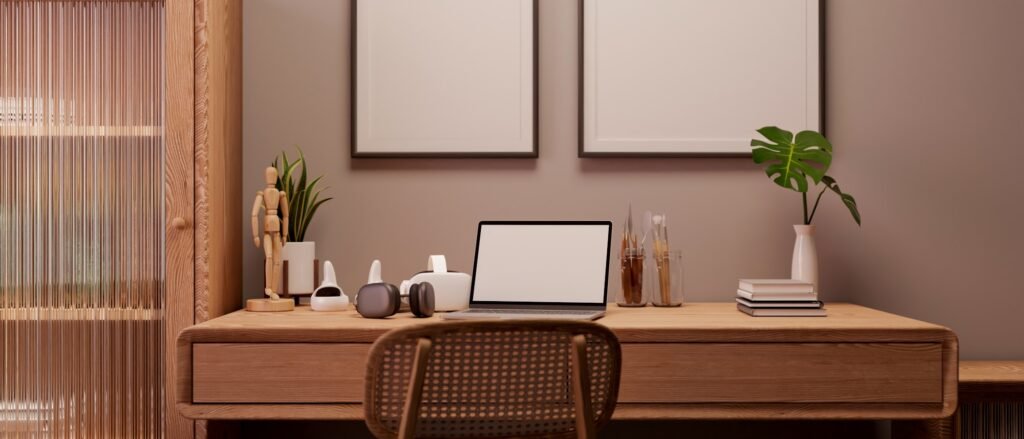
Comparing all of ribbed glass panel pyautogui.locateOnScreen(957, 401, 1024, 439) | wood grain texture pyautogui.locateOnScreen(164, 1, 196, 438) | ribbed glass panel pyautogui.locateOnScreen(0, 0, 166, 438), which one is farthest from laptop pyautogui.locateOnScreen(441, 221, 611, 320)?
ribbed glass panel pyautogui.locateOnScreen(957, 401, 1024, 439)

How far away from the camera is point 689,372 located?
5.87 feet

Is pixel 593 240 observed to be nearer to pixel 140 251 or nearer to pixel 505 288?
pixel 505 288

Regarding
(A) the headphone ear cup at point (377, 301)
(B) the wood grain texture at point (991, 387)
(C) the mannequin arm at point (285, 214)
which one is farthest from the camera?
(C) the mannequin arm at point (285, 214)

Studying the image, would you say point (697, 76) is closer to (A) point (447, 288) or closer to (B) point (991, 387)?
(A) point (447, 288)

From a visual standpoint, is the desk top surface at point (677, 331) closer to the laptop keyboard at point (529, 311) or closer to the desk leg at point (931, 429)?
the laptop keyboard at point (529, 311)

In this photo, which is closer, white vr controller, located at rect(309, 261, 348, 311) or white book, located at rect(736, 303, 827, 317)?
white book, located at rect(736, 303, 827, 317)

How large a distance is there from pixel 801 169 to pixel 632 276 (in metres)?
0.54

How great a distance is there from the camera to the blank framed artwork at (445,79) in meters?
2.36

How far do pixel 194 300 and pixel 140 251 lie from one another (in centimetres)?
18

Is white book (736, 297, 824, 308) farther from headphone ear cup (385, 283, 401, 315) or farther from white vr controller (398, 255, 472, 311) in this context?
headphone ear cup (385, 283, 401, 315)

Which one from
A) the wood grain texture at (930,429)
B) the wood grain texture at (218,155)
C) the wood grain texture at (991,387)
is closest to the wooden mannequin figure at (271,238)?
the wood grain texture at (218,155)

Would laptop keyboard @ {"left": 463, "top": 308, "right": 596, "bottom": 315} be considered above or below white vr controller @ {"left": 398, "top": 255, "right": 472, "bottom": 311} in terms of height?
below

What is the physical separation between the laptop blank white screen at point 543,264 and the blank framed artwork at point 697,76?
1.09ft

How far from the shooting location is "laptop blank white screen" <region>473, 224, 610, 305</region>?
2.08 metres
